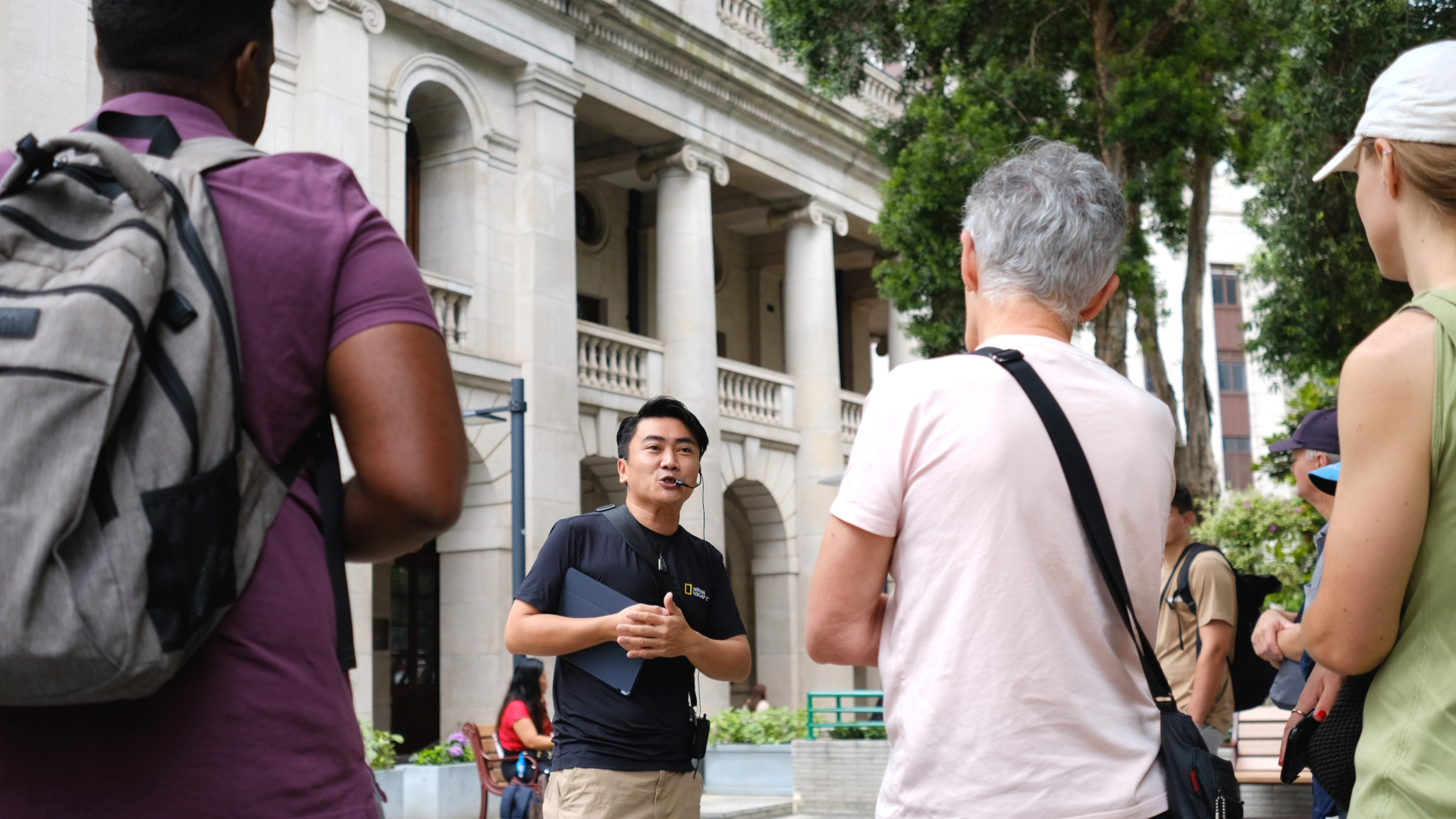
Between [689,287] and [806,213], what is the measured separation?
162 inches

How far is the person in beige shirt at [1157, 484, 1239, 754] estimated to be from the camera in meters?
6.11

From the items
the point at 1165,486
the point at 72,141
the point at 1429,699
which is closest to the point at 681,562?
the point at 1165,486

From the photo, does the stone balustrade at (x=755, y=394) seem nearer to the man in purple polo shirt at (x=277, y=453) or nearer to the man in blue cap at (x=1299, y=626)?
the man in blue cap at (x=1299, y=626)

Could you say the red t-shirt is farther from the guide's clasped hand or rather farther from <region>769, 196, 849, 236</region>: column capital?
<region>769, 196, 849, 236</region>: column capital

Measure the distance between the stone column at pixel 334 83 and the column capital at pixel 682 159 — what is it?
6.68m

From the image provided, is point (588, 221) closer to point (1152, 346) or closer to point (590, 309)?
point (590, 309)

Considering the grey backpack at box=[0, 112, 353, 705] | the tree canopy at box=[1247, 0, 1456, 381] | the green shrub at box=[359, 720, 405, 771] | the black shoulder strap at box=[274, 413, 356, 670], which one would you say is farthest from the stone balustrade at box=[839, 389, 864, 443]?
the grey backpack at box=[0, 112, 353, 705]

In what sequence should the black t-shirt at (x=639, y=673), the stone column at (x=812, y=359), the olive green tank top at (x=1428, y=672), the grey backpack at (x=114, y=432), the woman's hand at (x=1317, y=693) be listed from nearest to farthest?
the grey backpack at (x=114, y=432), the olive green tank top at (x=1428, y=672), the woman's hand at (x=1317, y=693), the black t-shirt at (x=639, y=673), the stone column at (x=812, y=359)

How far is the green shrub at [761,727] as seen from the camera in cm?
1938

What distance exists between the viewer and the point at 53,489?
1607 mm

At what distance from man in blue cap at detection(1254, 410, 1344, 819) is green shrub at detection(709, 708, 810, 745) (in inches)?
524

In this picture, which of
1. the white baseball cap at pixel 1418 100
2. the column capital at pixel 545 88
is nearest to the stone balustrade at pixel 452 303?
the column capital at pixel 545 88

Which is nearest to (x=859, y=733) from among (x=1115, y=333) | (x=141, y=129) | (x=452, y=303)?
(x=1115, y=333)

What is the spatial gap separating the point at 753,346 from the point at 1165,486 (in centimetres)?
2845
